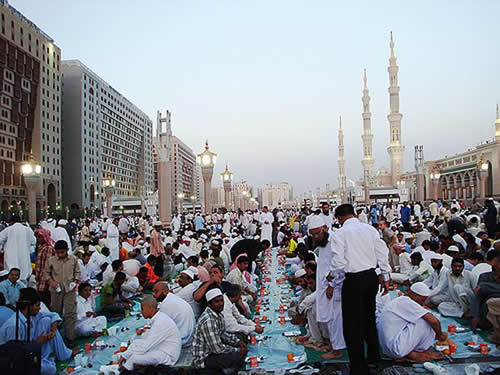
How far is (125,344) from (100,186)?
5852 centimetres

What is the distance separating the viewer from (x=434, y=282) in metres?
6.70

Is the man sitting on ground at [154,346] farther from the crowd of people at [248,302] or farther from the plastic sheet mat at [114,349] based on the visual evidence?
the plastic sheet mat at [114,349]

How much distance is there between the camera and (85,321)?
5742 millimetres

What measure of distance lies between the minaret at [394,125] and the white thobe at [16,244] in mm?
54407

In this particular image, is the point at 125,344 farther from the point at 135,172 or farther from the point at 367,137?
the point at 135,172

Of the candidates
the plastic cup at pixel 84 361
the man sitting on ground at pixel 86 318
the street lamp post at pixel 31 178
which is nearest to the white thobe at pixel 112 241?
the man sitting on ground at pixel 86 318

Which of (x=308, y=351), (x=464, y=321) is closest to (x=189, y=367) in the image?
(x=308, y=351)

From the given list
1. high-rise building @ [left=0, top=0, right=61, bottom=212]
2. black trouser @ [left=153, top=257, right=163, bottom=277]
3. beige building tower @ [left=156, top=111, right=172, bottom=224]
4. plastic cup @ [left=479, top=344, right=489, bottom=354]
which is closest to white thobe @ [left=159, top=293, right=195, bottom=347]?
plastic cup @ [left=479, top=344, right=489, bottom=354]

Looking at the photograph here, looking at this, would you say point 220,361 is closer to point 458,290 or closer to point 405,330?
point 405,330

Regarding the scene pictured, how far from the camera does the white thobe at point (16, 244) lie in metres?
6.75

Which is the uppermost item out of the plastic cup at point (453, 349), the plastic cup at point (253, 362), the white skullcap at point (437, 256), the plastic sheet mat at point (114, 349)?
the white skullcap at point (437, 256)

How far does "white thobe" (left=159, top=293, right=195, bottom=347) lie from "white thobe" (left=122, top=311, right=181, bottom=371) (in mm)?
572

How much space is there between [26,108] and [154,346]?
4503 centimetres

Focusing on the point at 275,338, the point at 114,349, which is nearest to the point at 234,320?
the point at 275,338
